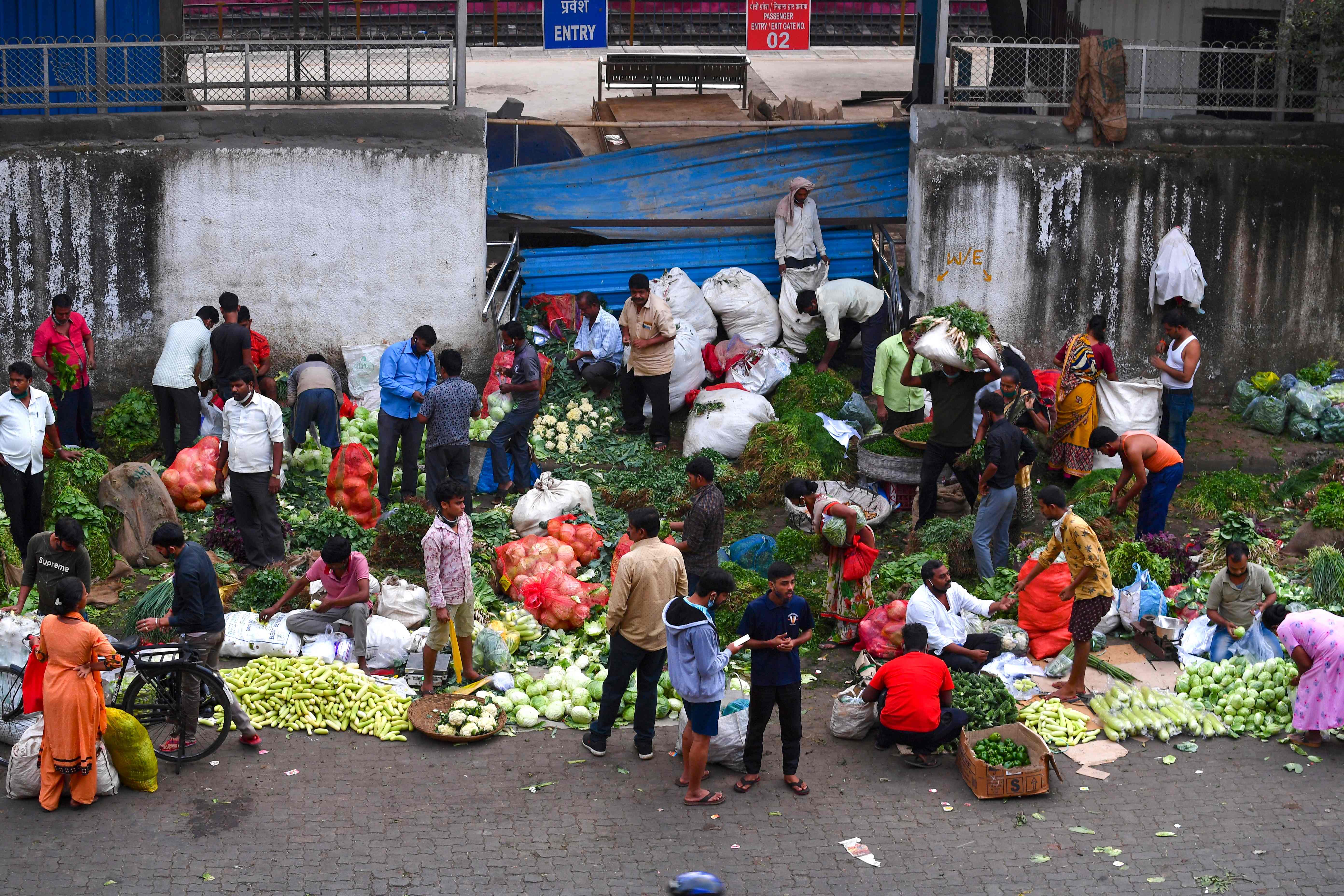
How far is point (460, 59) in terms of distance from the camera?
13.2 meters

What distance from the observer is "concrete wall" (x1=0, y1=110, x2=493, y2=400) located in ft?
42.0

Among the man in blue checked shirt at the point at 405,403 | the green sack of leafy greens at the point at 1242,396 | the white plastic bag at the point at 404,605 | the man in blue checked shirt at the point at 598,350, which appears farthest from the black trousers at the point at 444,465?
the green sack of leafy greens at the point at 1242,396

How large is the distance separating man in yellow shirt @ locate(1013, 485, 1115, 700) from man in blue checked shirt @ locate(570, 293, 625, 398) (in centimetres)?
546

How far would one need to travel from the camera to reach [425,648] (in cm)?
854

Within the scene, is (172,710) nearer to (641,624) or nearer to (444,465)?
(641,624)

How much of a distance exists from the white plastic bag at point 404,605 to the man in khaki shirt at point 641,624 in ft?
6.12

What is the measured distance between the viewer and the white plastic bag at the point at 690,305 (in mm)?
13711

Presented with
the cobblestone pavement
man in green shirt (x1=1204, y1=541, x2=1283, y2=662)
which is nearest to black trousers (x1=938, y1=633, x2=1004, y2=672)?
the cobblestone pavement

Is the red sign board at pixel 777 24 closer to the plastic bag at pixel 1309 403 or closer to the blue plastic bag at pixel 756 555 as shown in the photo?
the plastic bag at pixel 1309 403

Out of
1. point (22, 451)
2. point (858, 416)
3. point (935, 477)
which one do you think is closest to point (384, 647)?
point (22, 451)

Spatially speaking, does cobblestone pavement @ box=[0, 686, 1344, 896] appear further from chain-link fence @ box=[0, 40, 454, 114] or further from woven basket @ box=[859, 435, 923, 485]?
chain-link fence @ box=[0, 40, 454, 114]

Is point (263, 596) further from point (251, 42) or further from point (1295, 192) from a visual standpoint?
point (1295, 192)

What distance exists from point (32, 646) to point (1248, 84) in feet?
40.2

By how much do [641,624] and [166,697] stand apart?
2613 millimetres
